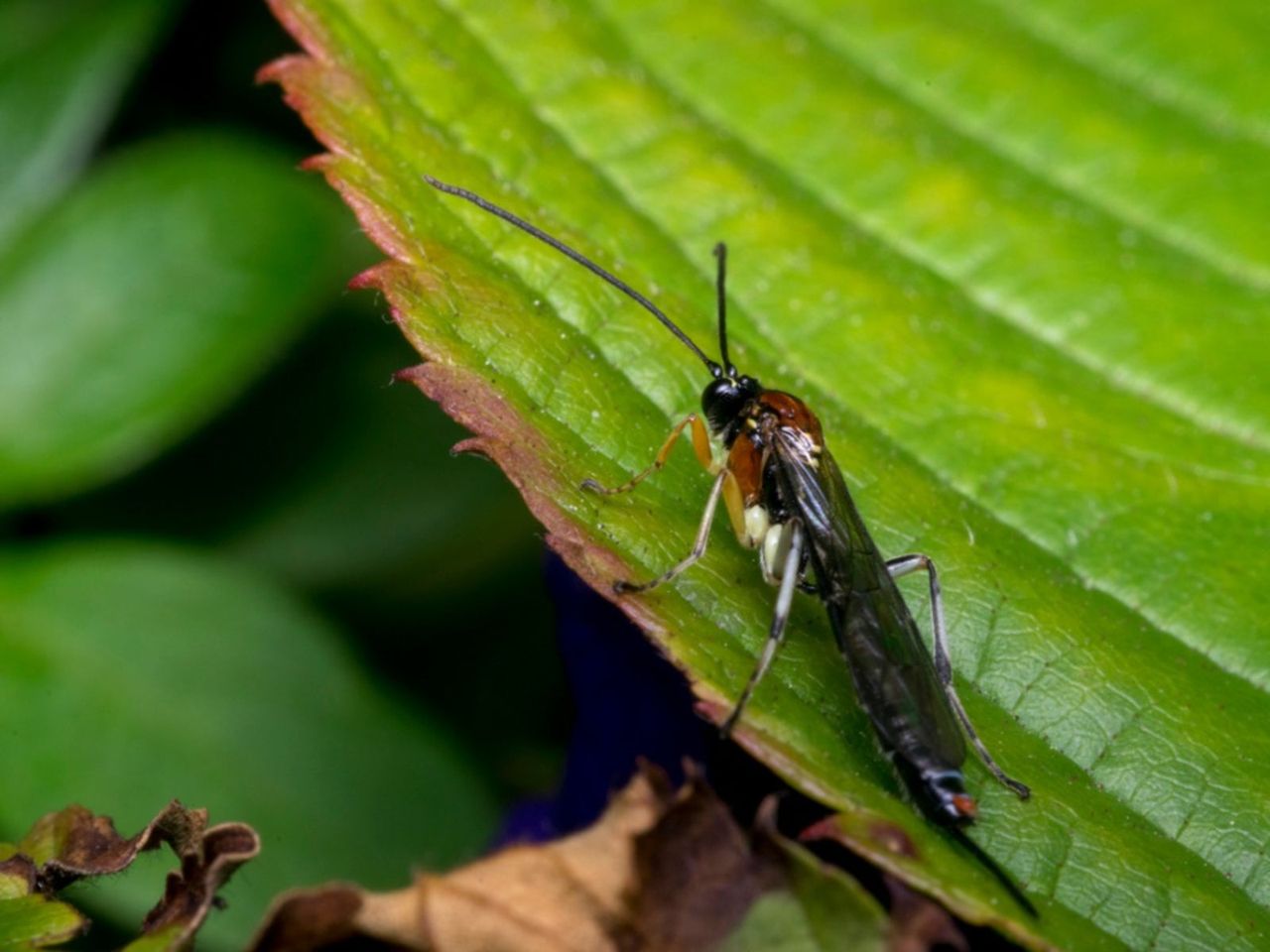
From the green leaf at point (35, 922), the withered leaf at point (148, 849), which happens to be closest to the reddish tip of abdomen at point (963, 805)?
the withered leaf at point (148, 849)

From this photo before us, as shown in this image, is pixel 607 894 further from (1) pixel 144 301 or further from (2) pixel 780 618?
(1) pixel 144 301

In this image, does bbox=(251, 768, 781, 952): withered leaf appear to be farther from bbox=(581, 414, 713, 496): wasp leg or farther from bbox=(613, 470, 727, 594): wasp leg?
bbox=(581, 414, 713, 496): wasp leg

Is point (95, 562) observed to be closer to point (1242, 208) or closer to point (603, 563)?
point (603, 563)

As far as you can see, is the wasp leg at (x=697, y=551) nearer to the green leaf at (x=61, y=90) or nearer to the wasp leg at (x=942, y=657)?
the wasp leg at (x=942, y=657)

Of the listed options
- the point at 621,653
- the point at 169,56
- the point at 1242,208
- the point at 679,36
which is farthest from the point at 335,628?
the point at 1242,208

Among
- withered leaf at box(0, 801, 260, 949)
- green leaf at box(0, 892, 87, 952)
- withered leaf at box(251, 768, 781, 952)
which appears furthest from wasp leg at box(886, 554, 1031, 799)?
green leaf at box(0, 892, 87, 952)
